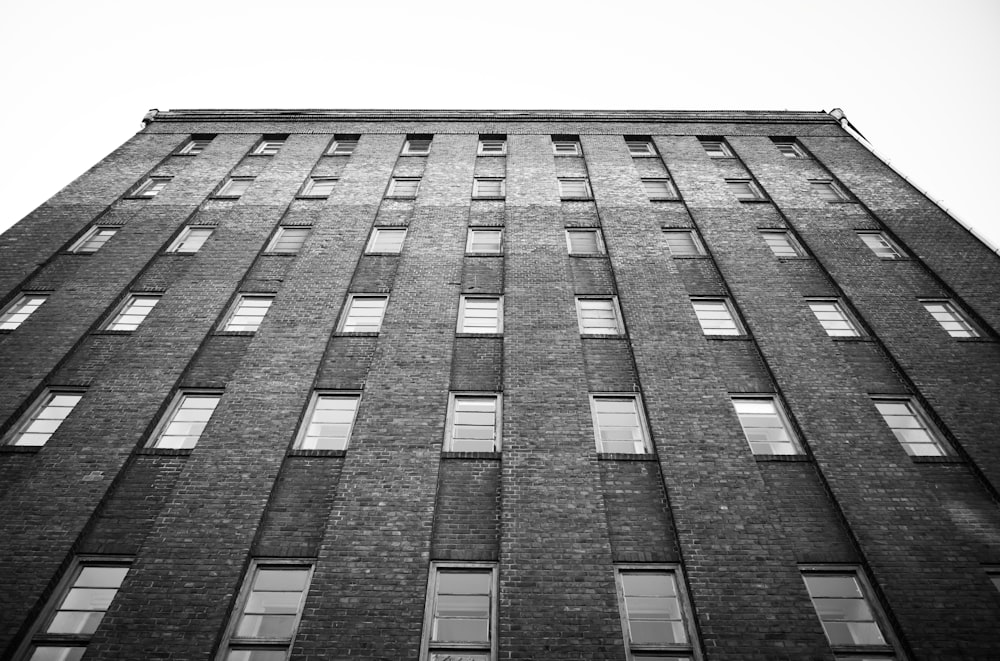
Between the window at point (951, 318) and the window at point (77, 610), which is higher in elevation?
the window at point (951, 318)

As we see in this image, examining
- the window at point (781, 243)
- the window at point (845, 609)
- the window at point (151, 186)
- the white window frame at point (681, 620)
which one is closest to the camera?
the white window frame at point (681, 620)

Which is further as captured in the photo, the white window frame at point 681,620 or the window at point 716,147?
the window at point 716,147

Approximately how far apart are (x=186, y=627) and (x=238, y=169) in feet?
48.8

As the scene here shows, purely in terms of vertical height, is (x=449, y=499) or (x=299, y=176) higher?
(x=299, y=176)

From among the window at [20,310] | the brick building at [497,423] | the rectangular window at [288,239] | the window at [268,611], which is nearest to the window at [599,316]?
the brick building at [497,423]

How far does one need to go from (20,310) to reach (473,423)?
1109cm

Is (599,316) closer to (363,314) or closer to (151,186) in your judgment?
(363,314)

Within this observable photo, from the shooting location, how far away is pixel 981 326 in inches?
432

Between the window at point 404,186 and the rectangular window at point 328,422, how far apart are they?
26.2 feet

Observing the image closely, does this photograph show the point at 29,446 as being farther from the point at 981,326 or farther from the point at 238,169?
the point at 981,326

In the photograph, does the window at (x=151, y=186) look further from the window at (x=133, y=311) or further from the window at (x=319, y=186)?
the window at (x=133, y=311)

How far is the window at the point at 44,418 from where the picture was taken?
29.3 feet

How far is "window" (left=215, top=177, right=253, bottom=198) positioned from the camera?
15445 millimetres

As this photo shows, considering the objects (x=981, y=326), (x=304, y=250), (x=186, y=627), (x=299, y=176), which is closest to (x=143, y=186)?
(x=299, y=176)
